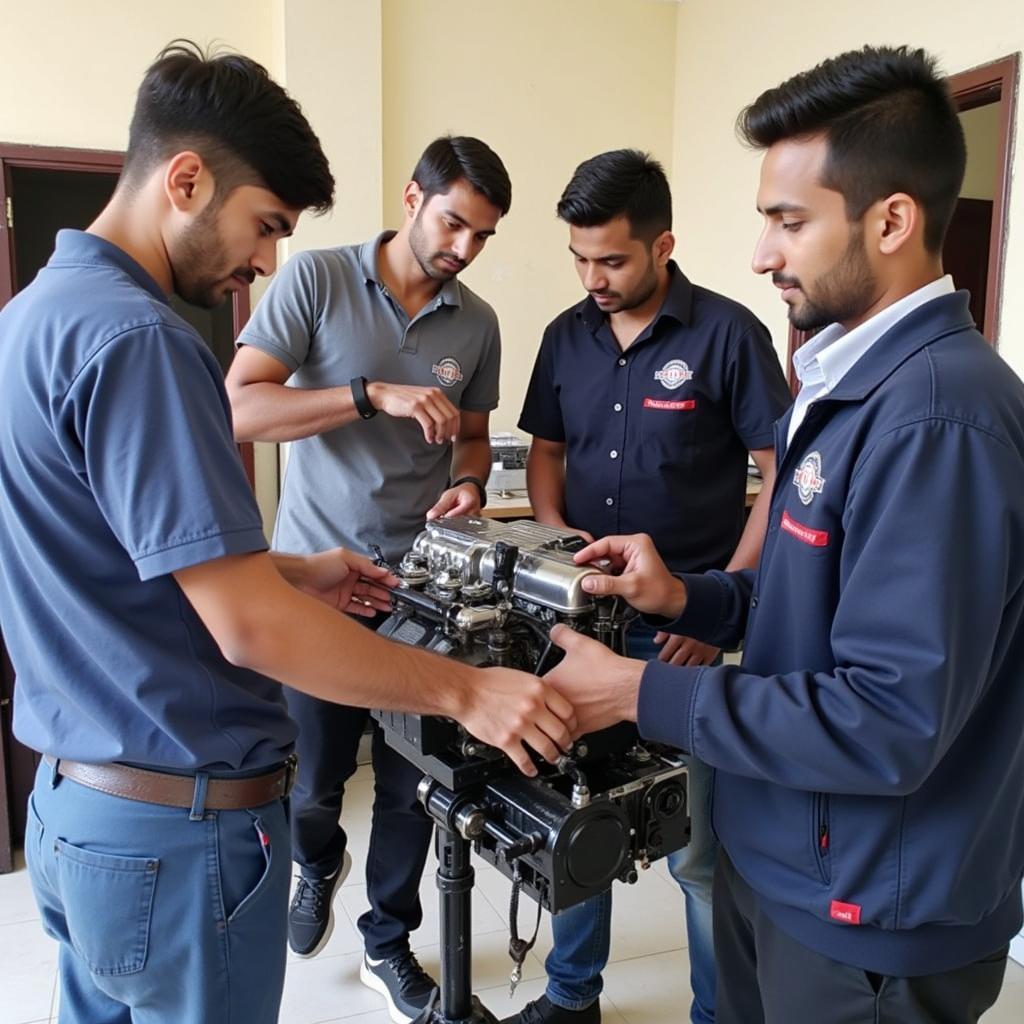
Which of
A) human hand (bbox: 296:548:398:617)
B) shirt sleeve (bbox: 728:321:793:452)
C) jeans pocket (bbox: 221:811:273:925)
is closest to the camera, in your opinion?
jeans pocket (bbox: 221:811:273:925)

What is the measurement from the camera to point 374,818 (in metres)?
2.16

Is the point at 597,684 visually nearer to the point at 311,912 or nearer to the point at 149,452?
the point at 149,452

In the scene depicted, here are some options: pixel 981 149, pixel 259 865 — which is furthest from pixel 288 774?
pixel 981 149

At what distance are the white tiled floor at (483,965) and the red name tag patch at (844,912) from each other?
1287mm

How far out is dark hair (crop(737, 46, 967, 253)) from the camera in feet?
3.40

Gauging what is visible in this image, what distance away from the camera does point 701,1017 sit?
6.28 feet

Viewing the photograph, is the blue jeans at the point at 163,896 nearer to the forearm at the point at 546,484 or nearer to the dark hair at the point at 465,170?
the forearm at the point at 546,484

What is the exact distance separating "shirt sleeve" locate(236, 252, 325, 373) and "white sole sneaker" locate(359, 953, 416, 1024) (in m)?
1.48

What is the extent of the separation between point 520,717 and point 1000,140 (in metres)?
2.40

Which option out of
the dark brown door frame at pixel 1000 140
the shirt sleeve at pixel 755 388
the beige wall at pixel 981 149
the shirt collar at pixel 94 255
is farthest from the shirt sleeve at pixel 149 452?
the beige wall at pixel 981 149

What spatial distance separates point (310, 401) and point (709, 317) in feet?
2.93

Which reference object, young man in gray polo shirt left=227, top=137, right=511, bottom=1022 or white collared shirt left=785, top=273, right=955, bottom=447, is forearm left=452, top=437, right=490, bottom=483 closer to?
young man in gray polo shirt left=227, top=137, right=511, bottom=1022

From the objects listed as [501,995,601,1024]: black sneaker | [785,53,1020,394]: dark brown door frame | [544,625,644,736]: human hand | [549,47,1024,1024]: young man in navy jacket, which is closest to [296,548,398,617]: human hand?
[544,625,644,736]: human hand

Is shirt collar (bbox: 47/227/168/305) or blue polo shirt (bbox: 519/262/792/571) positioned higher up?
shirt collar (bbox: 47/227/168/305)
